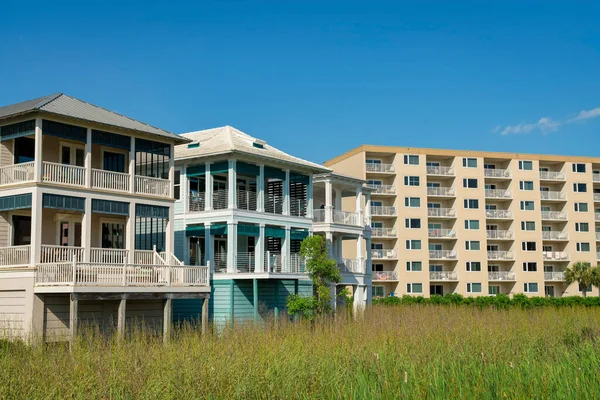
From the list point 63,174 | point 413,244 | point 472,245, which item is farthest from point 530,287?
point 63,174

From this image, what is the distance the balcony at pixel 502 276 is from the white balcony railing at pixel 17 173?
4754 centimetres

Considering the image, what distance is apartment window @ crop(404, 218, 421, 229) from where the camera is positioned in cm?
6234

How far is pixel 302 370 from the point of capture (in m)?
16.6

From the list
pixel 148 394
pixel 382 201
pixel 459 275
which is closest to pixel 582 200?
pixel 459 275

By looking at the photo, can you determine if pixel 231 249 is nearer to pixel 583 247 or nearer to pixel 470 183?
pixel 470 183

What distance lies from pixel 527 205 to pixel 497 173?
13.2 feet

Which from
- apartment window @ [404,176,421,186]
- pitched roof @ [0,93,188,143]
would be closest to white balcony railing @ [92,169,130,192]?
pitched roof @ [0,93,188,143]

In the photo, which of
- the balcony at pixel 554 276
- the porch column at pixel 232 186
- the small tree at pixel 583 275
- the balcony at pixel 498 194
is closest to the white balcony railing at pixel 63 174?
the porch column at pixel 232 186

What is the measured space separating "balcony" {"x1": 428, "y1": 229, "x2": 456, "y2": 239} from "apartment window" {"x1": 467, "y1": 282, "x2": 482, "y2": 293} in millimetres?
4380

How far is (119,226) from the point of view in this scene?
97.7ft

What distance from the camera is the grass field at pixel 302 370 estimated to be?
14.2 meters

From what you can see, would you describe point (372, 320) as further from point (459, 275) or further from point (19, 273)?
point (459, 275)

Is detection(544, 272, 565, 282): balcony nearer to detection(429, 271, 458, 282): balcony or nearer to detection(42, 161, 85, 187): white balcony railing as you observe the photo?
detection(429, 271, 458, 282): balcony

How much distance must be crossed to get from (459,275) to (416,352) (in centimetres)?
4410
